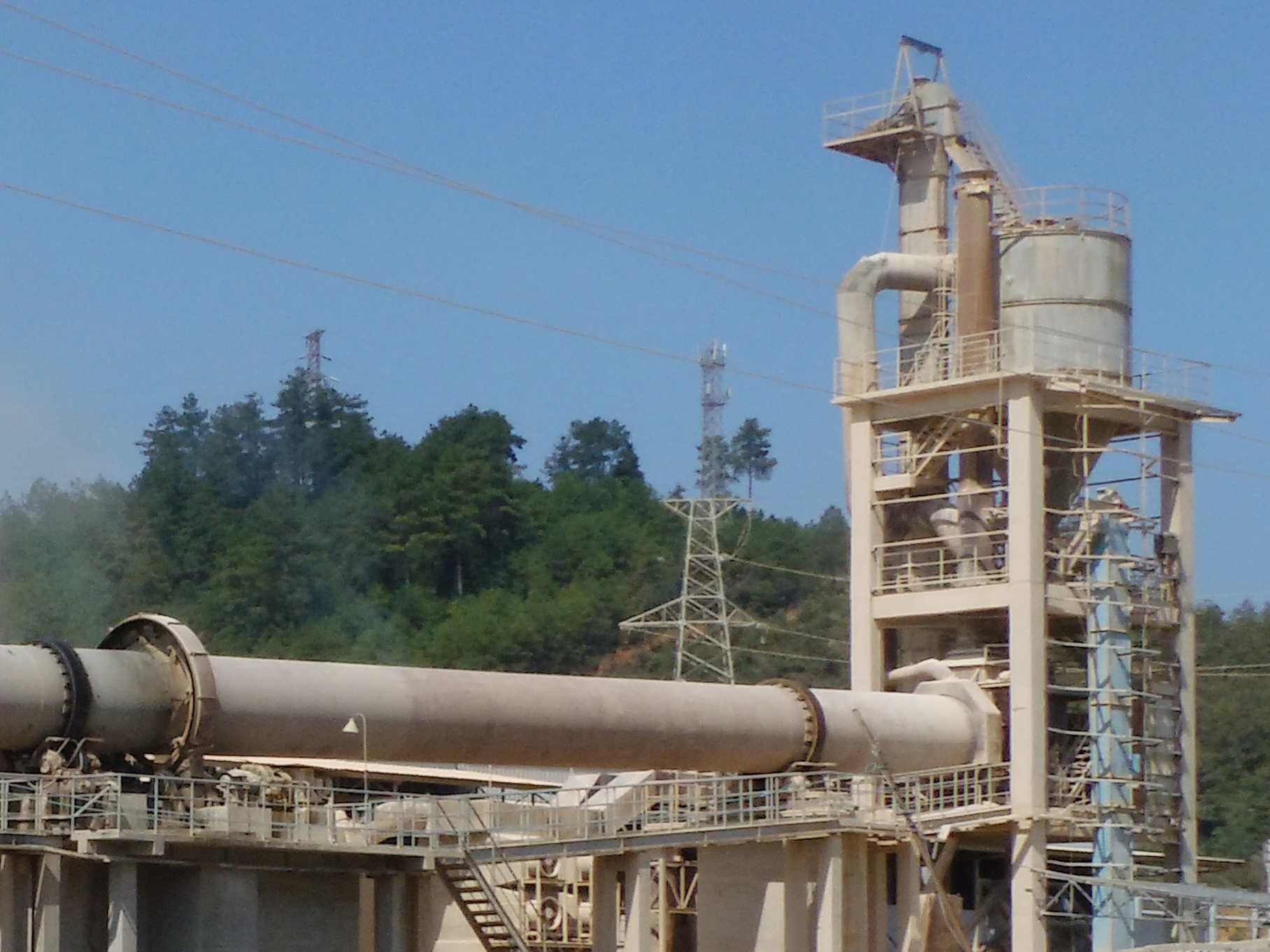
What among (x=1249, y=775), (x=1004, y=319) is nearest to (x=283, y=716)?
(x=1004, y=319)

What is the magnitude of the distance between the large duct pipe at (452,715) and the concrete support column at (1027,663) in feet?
2.40

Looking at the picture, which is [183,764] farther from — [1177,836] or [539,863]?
[1177,836]

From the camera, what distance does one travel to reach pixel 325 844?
35438mm

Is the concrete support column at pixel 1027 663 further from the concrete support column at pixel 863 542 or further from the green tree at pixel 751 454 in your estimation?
the green tree at pixel 751 454

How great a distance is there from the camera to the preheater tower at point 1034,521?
47062mm

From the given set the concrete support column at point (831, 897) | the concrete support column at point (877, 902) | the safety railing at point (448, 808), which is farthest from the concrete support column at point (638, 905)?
the concrete support column at point (877, 902)

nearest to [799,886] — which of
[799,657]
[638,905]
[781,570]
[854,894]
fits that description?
[854,894]

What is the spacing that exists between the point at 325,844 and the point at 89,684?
404cm

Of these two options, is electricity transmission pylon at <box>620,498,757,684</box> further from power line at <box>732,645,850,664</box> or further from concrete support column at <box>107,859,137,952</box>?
concrete support column at <box>107,859,137,952</box>

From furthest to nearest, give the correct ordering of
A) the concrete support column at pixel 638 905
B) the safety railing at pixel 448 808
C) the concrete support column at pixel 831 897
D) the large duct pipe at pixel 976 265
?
the large duct pipe at pixel 976 265, the concrete support column at pixel 831 897, the concrete support column at pixel 638 905, the safety railing at pixel 448 808

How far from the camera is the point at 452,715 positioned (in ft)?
129

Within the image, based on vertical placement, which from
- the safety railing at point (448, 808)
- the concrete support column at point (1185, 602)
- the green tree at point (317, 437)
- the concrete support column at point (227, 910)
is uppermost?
the green tree at point (317, 437)

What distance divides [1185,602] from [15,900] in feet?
83.7

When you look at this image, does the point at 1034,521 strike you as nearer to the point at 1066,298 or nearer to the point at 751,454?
the point at 1066,298
